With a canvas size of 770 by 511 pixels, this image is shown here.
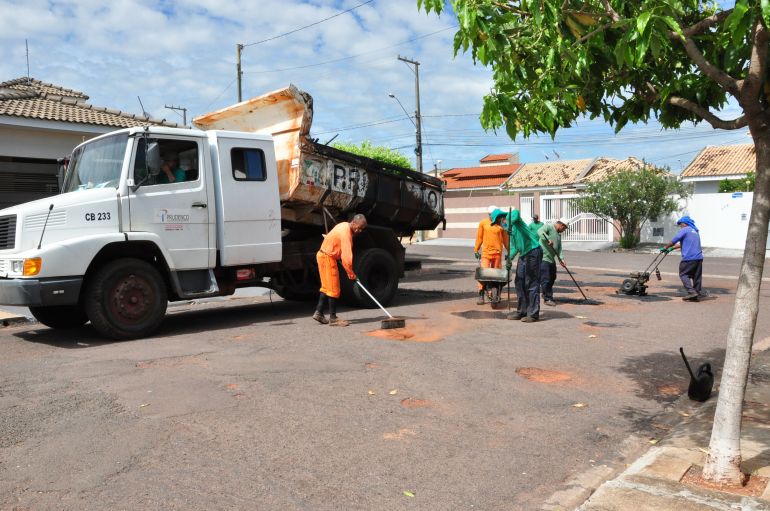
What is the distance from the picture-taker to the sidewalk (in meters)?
3.50

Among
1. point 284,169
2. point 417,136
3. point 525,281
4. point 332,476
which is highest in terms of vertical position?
point 417,136

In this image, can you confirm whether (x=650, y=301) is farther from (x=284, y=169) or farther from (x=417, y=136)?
(x=417, y=136)

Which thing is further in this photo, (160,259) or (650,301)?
(650,301)

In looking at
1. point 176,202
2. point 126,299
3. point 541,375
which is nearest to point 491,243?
point 541,375

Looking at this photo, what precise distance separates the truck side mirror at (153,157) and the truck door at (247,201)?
99cm

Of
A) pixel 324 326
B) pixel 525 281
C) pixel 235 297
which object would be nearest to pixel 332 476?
pixel 324 326

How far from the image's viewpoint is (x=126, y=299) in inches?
316

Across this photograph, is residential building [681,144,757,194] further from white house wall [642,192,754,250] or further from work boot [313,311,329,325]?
work boot [313,311,329,325]

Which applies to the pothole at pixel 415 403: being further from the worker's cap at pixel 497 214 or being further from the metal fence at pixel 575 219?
the metal fence at pixel 575 219

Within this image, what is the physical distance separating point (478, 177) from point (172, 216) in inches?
1737

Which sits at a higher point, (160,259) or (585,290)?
→ (160,259)

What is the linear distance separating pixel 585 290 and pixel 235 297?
7115 mm

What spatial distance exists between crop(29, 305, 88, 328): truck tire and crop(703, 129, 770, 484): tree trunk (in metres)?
7.82

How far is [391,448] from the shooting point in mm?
4484
